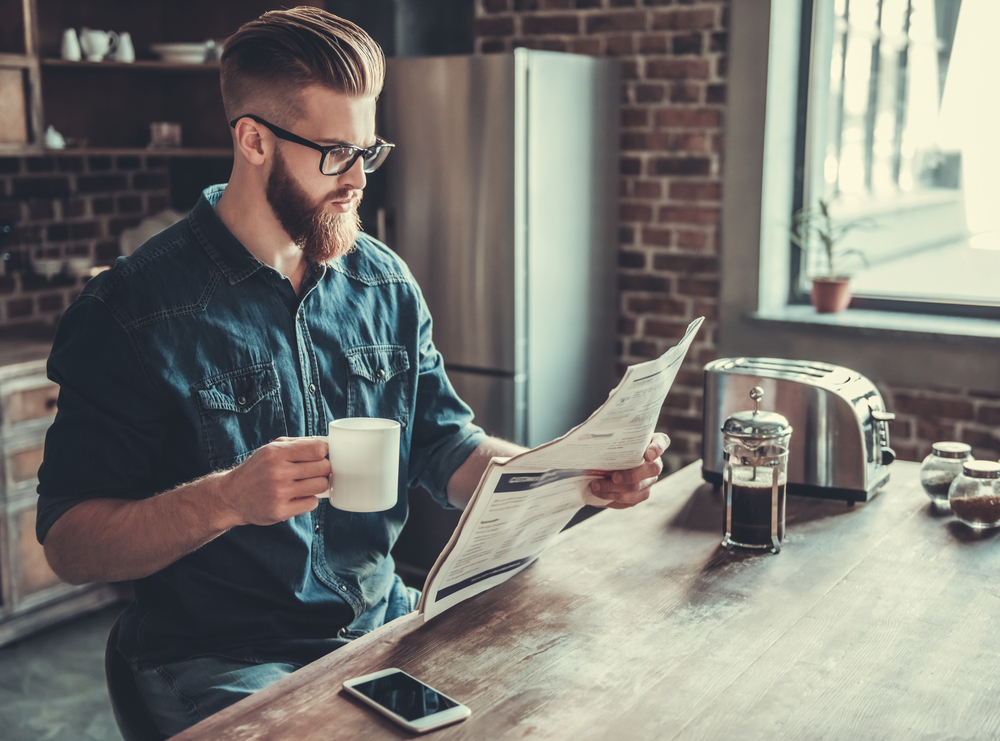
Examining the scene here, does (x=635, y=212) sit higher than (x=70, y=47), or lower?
lower

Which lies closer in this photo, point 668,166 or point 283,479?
point 283,479

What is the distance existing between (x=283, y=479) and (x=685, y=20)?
102 inches

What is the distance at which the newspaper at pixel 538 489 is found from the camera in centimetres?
122

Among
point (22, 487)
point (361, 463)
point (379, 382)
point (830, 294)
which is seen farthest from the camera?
point (830, 294)

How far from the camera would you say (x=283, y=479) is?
119 centimetres

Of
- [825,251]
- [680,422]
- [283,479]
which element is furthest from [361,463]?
[825,251]

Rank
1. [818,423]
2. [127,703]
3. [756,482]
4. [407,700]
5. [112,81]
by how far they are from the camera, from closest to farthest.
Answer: [407,700], [127,703], [756,482], [818,423], [112,81]

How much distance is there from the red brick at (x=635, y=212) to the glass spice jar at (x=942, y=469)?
186 centimetres

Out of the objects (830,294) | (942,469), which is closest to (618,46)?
(830,294)

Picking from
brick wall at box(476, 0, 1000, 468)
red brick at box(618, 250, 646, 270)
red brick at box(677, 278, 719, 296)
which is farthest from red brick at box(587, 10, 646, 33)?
red brick at box(677, 278, 719, 296)

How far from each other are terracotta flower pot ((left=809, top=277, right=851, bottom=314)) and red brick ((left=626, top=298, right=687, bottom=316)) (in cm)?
44

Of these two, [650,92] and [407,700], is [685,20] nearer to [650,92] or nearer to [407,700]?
[650,92]

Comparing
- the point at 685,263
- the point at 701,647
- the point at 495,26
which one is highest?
the point at 495,26

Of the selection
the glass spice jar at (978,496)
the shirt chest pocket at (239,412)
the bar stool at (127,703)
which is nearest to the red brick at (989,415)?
the glass spice jar at (978,496)
